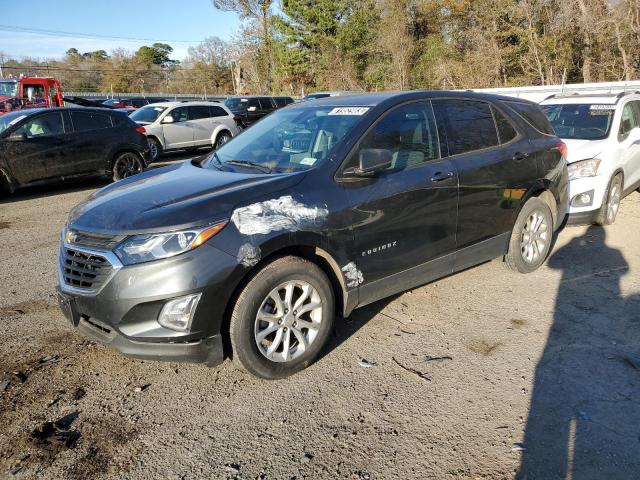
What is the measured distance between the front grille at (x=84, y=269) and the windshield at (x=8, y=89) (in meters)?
20.7

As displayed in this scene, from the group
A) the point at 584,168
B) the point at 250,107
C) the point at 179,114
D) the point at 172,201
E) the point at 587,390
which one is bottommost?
the point at 587,390

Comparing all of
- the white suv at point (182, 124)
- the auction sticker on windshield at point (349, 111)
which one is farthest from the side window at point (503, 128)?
the white suv at point (182, 124)

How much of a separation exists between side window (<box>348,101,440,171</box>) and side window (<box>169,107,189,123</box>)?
11954mm

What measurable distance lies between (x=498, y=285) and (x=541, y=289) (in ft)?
1.26

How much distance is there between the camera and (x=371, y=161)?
3.42 meters

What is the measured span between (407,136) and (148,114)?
493 inches

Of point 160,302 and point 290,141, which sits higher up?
point 290,141

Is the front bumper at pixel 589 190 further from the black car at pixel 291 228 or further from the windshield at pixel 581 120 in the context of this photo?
the black car at pixel 291 228

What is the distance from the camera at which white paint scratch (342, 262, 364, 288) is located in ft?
11.3

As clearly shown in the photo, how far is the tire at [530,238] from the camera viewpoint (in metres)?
4.86

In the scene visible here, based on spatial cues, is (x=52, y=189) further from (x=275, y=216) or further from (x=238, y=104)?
(x=238, y=104)

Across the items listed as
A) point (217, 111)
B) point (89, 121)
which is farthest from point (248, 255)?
point (217, 111)

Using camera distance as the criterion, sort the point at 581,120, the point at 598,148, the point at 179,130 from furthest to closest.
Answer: the point at 179,130 → the point at 581,120 → the point at 598,148

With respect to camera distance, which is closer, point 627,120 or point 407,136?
point 407,136
